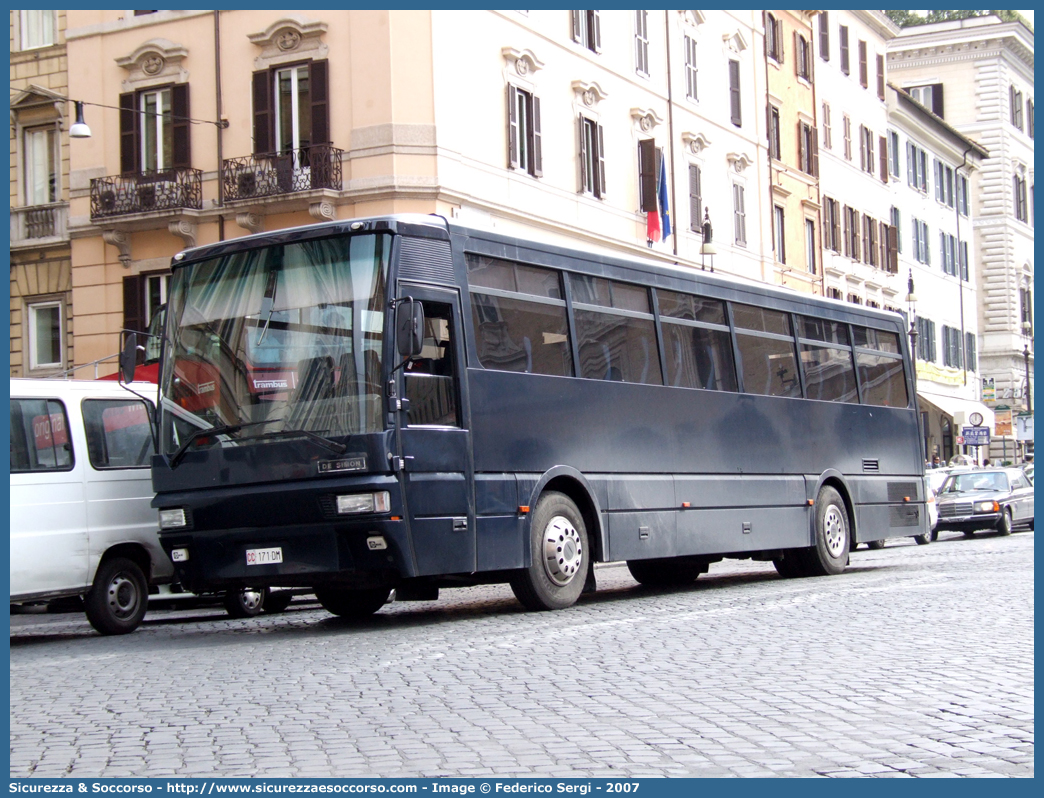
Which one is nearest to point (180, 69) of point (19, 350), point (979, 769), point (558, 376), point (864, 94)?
point (19, 350)

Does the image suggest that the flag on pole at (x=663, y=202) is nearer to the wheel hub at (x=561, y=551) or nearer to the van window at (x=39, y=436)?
the wheel hub at (x=561, y=551)

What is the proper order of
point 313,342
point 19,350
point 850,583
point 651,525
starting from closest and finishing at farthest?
point 313,342 < point 651,525 < point 850,583 < point 19,350

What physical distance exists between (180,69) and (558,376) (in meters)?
19.8

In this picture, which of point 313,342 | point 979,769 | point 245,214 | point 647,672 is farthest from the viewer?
point 245,214

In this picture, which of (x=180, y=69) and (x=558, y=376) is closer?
(x=558, y=376)

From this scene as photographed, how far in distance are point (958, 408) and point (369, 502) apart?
172ft

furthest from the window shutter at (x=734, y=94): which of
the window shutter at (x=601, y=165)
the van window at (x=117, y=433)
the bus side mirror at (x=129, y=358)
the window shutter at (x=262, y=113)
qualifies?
the bus side mirror at (x=129, y=358)

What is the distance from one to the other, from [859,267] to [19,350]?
31.1m

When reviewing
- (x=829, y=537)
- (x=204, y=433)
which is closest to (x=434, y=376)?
(x=204, y=433)

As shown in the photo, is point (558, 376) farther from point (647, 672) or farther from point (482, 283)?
point (647, 672)

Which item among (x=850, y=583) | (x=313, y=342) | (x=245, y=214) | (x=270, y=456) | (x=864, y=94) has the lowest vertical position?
(x=850, y=583)

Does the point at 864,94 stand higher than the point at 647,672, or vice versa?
the point at 864,94

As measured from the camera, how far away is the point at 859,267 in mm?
53500

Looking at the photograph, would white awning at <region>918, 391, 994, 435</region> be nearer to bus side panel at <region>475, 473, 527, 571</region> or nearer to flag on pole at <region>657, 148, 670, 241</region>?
flag on pole at <region>657, 148, 670, 241</region>
